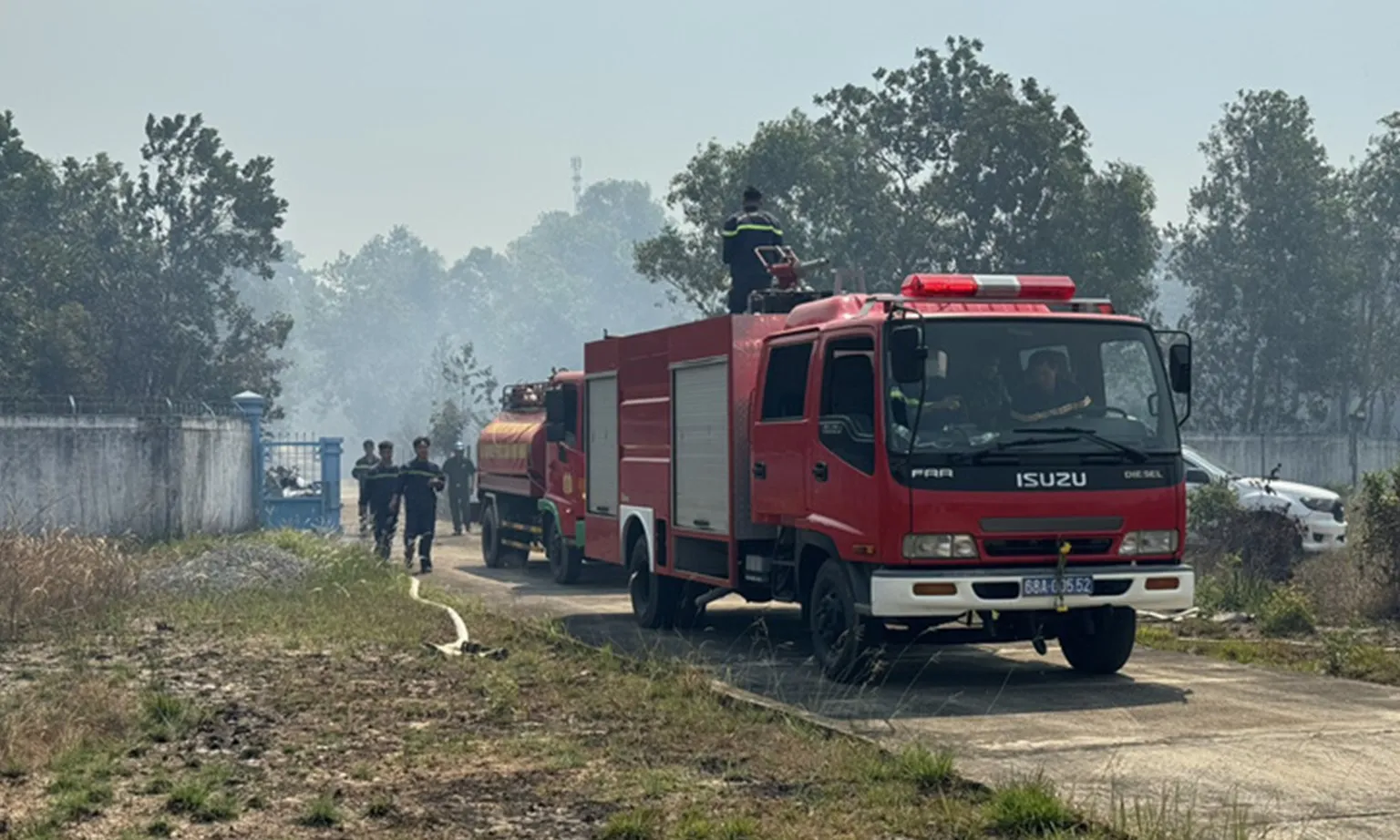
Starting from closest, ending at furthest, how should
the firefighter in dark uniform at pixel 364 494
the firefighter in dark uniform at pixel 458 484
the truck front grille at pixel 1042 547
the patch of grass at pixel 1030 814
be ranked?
the patch of grass at pixel 1030 814 → the truck front grille at pixel 1042 547 → the firefighter in dark uniform at pixel 364 494 → the firefighter in dark uniform at pixel 458 484

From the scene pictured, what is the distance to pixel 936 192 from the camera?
1677 inches

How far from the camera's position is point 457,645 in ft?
47.9

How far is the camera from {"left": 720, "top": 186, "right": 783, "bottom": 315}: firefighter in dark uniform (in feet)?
54.5

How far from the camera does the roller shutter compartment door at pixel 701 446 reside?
14.2 m

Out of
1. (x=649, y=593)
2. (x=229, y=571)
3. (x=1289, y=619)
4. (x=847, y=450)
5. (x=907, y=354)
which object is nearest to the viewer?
(x=907, y=354)

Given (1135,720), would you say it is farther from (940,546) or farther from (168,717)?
(168,717)

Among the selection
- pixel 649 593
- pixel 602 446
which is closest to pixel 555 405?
pixel 602 446

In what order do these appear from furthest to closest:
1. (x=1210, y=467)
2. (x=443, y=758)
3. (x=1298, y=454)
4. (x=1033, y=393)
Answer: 1. (x=1298, y=454)
2. (x=1210, y=467)
3. (x=1033, y=393)
4. (x=443, y=758)

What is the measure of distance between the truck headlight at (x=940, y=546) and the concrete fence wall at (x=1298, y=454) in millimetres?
35093

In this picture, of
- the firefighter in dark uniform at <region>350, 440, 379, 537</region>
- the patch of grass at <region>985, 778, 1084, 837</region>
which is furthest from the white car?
the patch of grass at <region>985, 778, 1084, 837</region>

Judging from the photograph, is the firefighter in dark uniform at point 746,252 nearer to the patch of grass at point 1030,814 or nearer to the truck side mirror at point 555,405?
the truck side mirror at point 555,405

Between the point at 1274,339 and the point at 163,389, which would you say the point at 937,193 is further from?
the point at 163,389

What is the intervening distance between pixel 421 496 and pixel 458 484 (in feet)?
34.4

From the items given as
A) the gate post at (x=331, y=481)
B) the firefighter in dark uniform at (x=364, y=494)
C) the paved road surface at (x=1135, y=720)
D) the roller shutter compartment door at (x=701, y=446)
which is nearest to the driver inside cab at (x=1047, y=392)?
the paved road surface at (x=1135, y=720)
